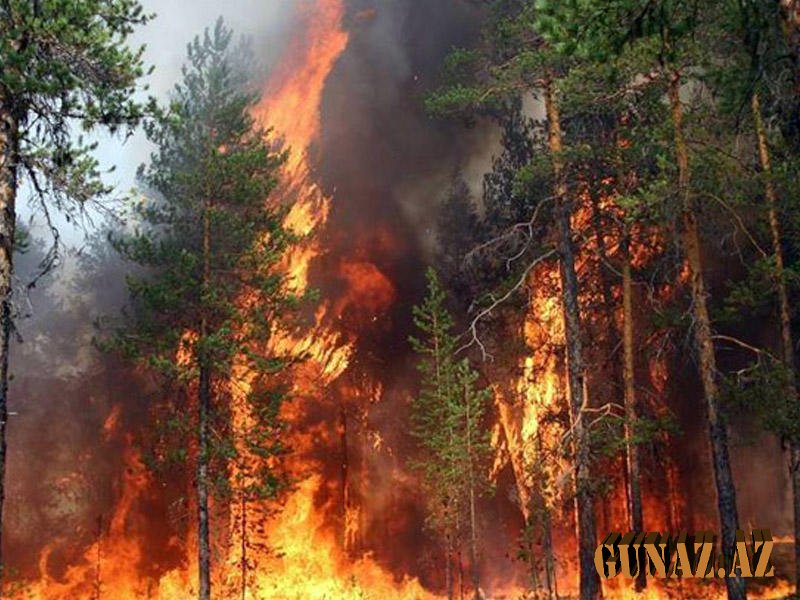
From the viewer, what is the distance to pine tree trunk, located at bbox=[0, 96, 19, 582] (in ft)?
31.4

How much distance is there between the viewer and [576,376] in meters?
16.1

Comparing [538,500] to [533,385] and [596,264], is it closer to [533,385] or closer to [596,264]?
[533,385]

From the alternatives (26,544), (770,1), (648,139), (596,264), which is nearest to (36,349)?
(26,544)

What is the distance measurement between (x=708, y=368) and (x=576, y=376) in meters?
3.24

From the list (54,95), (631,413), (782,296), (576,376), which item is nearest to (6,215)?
(54,95)

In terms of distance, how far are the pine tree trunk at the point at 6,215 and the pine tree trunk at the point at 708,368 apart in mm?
11910

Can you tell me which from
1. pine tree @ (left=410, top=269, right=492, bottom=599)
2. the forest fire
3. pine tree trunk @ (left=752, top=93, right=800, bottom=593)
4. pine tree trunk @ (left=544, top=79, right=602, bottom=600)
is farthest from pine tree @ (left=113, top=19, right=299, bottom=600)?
pine tree trunk @ (left=752, top=93, right=800, bottom=593)

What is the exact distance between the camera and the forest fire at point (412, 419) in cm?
2325

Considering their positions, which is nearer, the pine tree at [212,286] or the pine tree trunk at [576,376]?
the pine tree trunk at [576,376]

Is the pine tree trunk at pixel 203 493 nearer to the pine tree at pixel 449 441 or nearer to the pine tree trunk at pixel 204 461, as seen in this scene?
the pine tree trunk at pixel 204 461

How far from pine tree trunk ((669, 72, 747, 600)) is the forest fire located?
454cm

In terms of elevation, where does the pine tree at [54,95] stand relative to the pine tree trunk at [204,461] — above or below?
above

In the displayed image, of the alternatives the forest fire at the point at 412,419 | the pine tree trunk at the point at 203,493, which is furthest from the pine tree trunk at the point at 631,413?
the pine tree trunk at the point at 203,493

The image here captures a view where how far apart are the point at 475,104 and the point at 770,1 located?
8867 mm
